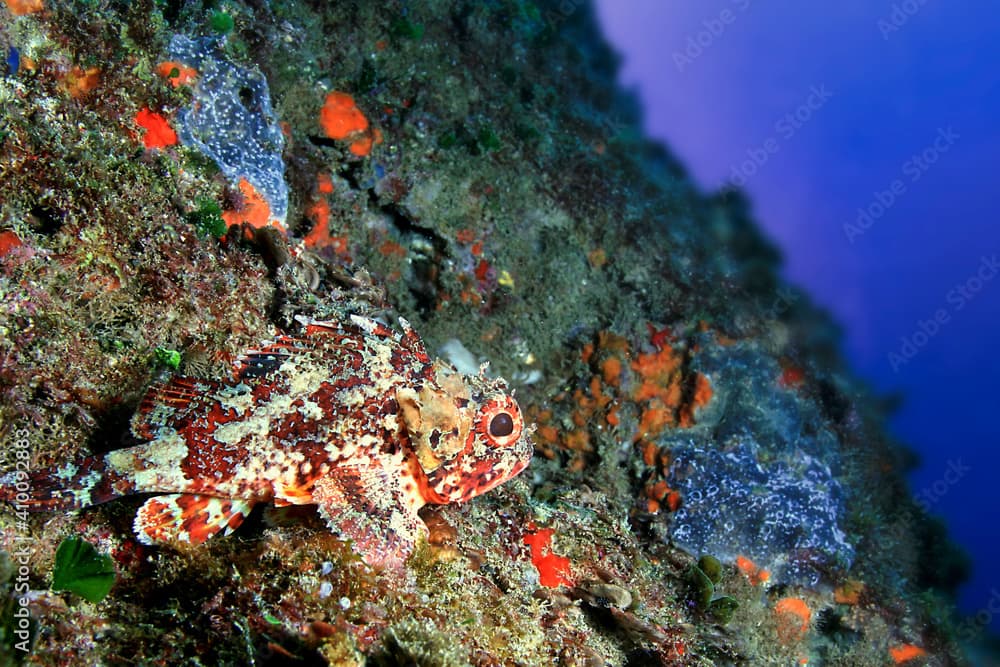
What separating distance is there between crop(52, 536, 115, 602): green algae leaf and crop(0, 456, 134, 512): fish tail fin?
0.80 feet

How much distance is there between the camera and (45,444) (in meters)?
3.49

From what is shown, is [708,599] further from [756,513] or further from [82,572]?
[82,572]

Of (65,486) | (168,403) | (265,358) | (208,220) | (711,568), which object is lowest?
(65,486)

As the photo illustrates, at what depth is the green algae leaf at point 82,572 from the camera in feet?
9.71

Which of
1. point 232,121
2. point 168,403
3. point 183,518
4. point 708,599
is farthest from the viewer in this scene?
point 232,121

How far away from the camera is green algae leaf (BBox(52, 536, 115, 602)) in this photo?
2.96 metres

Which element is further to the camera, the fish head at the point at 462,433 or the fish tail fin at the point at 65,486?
the fish head at the point at 462,433

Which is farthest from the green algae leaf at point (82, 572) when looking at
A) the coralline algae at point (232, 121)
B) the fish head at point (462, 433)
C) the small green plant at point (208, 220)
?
the coralline algae at point (232, 121)

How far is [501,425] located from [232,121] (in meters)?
4.07

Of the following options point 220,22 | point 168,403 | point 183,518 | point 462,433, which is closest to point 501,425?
point 462,433

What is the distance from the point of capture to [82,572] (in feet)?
9.82

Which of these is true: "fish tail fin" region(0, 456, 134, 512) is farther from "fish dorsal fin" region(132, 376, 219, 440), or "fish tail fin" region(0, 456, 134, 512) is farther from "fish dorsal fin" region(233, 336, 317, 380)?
"fish dorsal fin" region(233, 336, 317, 380)

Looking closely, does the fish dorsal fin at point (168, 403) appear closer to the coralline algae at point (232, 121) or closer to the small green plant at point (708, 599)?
the coralline algae at point (232, 121)

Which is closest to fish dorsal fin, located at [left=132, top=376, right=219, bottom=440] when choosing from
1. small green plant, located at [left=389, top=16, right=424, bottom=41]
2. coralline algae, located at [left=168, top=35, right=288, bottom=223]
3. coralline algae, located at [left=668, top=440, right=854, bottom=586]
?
coralline algae, located at [left=168, top=35, right=288, bottom=223]
